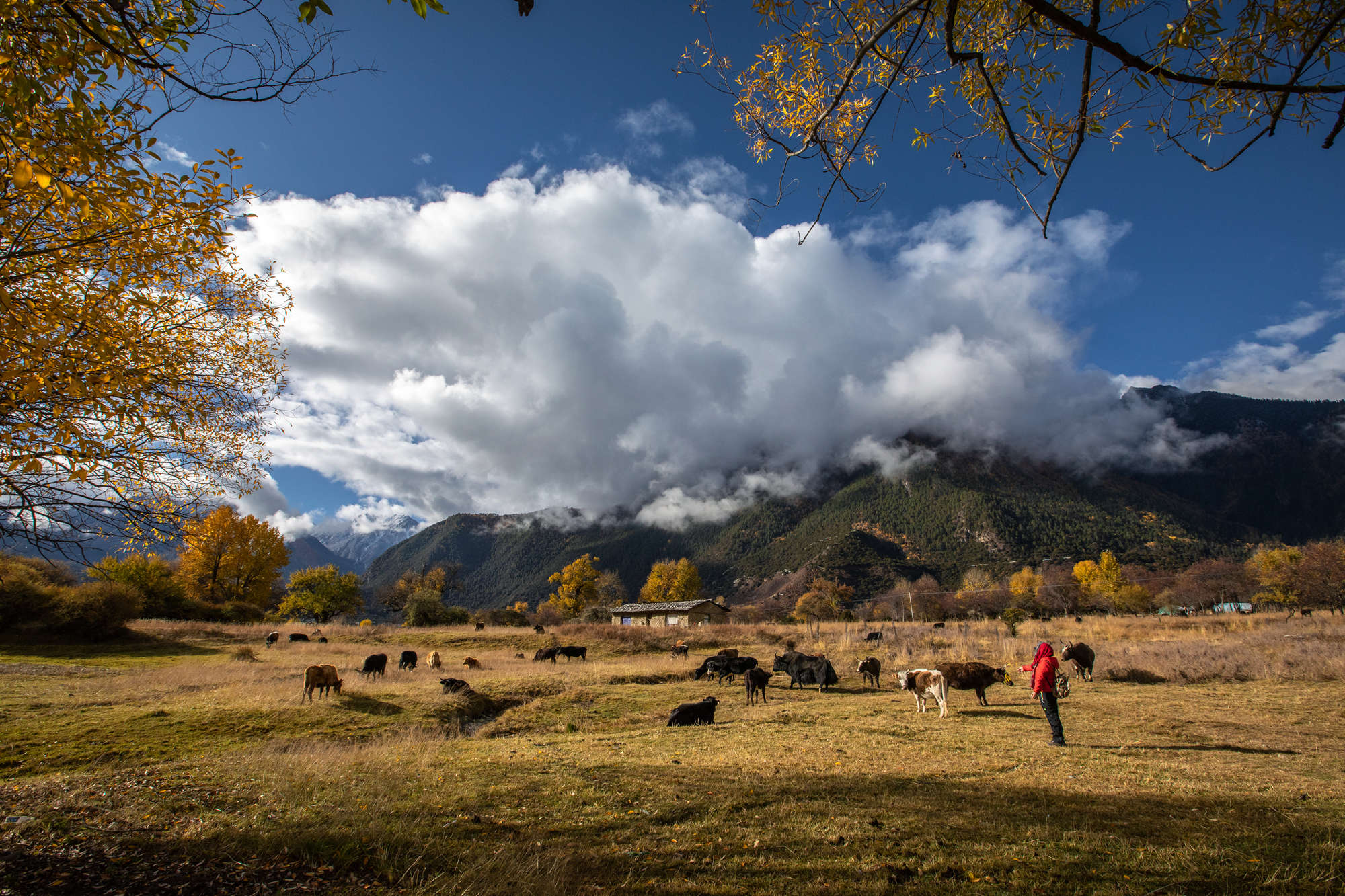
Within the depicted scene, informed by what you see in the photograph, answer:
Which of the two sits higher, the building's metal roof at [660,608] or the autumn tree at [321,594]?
the autumn tree at [321,594]

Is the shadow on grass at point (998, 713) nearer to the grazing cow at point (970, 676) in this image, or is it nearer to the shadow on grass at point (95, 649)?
the grazing cow at point (970, 676)

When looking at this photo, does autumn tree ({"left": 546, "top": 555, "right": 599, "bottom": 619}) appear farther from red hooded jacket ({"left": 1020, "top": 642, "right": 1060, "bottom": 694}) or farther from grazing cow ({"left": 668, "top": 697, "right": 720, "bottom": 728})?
red hooded jacket ({"left": 1020, "top": 642, "right": 1060, "bottom": 694})

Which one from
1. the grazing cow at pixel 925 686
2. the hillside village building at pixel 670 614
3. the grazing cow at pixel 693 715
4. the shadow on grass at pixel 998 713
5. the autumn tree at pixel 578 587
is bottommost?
the hillside village building at pixel 670 614

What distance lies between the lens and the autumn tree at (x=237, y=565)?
51688 millimetres

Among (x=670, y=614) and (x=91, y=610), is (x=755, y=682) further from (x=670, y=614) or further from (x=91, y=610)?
(x=670, y=614)

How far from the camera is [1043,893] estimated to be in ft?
12.5

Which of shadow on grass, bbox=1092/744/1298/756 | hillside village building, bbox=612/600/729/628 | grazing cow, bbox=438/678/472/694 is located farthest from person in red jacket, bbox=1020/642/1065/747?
hillside village building, bbox=612/600/729/628

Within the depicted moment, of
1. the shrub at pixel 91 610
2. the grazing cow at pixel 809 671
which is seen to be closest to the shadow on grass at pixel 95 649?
the shrub at pixel 91 610

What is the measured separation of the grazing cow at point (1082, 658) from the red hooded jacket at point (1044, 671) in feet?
32.3

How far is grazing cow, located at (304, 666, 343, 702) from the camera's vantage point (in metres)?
14.9

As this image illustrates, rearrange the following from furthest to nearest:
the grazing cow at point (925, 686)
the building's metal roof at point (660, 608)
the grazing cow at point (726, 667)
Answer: the building's metal roof at point (660, 608)
the grazing cow at point (726, 667)
the grazing cow at point (925, 686)

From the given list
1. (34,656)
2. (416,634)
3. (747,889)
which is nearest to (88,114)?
(747,889)

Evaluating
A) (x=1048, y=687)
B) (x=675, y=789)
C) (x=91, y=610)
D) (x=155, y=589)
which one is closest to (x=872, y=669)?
(x=1048, y=687)

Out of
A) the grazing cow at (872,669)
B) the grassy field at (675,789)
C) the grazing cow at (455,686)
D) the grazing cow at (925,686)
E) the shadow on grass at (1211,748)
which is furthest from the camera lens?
the grazing cow at (872,669)
